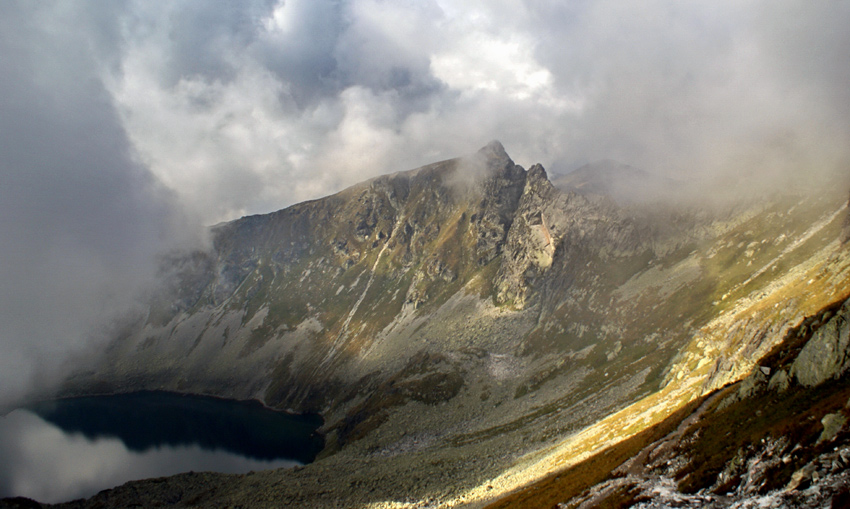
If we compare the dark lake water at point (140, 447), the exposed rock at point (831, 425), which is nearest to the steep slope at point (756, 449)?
the exposed rock at point (831, 425)

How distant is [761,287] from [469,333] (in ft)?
309

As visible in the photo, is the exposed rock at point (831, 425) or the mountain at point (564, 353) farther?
the mountain at point (564, 353)

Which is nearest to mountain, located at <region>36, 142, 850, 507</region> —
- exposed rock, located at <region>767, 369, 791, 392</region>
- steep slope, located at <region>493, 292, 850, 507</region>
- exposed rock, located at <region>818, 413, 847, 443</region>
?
exposed rock, located at <region>767, 369, 791, 392</region>

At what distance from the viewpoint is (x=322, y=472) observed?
2987 inches

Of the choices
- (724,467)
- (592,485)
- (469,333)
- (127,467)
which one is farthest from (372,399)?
(724,467)

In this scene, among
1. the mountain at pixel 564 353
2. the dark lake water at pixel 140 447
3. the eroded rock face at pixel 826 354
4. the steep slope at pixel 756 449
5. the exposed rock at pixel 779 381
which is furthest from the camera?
the dark lake water at pixel 140 447

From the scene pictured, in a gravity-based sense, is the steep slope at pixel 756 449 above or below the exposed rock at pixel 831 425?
below

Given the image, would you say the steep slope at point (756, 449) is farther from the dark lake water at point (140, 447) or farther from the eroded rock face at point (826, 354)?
the dark lake water at point (140, 447)

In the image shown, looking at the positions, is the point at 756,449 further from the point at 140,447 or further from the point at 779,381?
the point at 140,447

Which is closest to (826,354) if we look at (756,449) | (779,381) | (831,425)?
(779,381)

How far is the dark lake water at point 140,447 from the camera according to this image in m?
111

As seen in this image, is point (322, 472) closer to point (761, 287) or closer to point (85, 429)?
point (761, 287)

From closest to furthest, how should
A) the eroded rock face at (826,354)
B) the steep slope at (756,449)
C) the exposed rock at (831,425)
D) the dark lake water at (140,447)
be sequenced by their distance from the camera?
the steep slope at (756,449)
the exposed rock at (831,425)
the eroded rock face at (826,354)
the dark lake water at (140,447)

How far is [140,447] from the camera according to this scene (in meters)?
144
